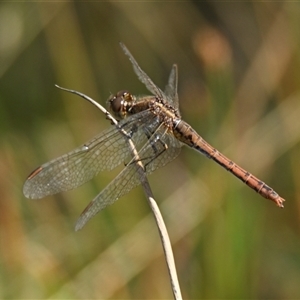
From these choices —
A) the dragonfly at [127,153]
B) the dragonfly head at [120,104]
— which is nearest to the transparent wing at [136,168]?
the dragonfly at [127,153]

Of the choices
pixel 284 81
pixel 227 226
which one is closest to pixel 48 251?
pixel 227 226

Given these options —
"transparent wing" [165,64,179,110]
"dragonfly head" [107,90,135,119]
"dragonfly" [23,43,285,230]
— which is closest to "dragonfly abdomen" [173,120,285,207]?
"dragonfly" [23,43,285,230]

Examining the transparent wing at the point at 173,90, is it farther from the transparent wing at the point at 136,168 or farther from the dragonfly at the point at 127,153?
the transparent wing at the point at 136,168

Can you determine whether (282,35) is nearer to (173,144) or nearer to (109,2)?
(109,2)

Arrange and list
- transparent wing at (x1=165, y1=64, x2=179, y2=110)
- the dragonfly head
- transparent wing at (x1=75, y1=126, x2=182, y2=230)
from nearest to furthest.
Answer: transparent wing at (x1=75, y1=126, x2=182, y2=230) → the dragonfly head → transparent wing at (x1=165, y1=64, x2=179, y2=110)

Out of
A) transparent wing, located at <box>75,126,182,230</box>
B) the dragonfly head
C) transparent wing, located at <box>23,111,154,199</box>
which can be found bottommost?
transparent wing, located at <box>75,126,182,230</box>

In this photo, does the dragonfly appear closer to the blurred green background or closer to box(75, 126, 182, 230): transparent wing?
box(75, 126, 182, 230): transparent wing
